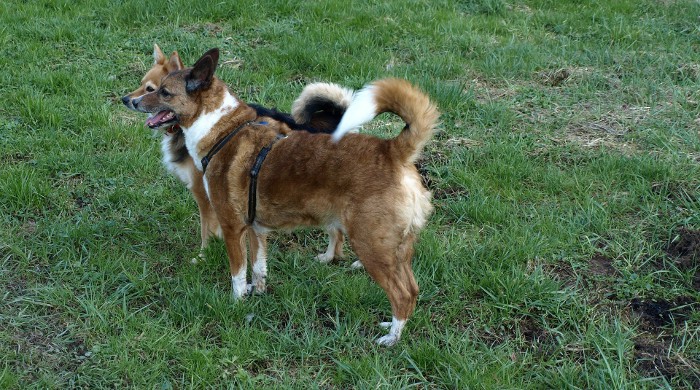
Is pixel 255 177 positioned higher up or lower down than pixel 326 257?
A: higher up

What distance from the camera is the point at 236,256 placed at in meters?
3.87

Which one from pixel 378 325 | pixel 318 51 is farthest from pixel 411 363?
pixel 318 51

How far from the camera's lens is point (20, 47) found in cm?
Answer: 661

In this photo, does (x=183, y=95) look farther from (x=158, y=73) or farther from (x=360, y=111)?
(x=360, y=111)

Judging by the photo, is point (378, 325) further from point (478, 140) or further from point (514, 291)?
point (478, 140)

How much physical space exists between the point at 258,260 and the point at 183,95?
104 centimetres

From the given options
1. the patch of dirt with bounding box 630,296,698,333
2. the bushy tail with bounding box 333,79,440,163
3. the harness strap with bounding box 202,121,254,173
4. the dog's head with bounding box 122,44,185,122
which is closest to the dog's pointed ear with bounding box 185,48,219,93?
the harness strap with bounding box 202,121,254,173

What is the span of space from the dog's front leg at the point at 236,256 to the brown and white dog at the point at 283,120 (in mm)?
399

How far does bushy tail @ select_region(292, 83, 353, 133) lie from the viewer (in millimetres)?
4203

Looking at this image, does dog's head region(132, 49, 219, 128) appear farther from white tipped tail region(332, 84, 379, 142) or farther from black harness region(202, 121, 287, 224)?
white tipped tail region(332, 84, 379, 142)

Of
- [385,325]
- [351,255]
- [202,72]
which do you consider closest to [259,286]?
[351,255]

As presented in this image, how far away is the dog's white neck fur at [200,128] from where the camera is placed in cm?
392

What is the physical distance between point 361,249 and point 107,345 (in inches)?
53.0

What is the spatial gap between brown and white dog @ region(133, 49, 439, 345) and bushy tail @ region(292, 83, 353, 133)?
33 centimetres
